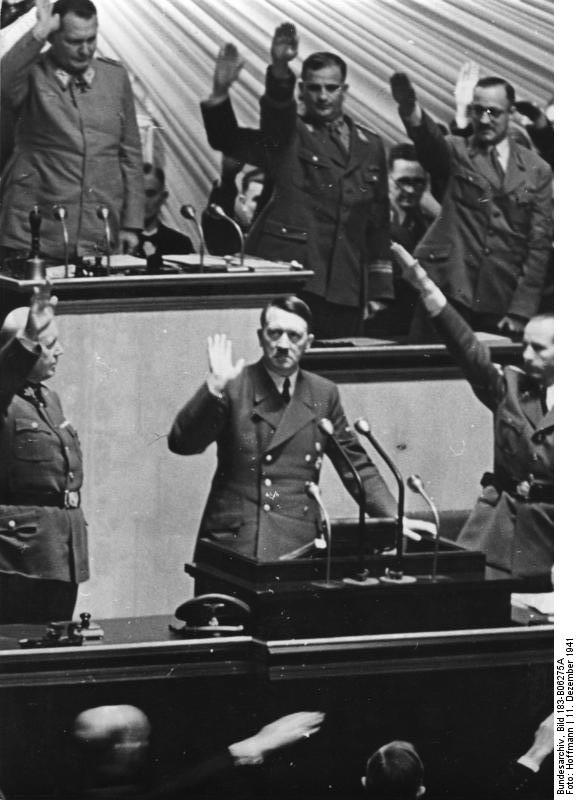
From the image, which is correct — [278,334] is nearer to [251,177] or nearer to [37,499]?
[251,177]

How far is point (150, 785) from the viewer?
5047 mm

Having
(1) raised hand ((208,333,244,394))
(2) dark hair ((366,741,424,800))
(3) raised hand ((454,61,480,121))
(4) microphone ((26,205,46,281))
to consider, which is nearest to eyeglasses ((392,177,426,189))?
(3) raised hand ((454,61,480,121))

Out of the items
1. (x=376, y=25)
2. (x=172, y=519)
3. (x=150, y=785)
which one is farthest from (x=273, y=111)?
(x=150, y=785)

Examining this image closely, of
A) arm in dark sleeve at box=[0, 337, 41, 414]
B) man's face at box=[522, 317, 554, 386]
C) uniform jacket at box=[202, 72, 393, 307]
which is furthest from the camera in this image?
man's face at box=[522, 317, 554, 386]

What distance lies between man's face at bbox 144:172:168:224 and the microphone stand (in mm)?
989

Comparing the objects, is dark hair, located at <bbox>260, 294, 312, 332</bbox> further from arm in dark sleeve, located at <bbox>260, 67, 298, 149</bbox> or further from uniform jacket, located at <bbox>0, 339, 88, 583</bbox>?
uniform jacket, located at <bbox>0, 339, 88, 583</bbox>

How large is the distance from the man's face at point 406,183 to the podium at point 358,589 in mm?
1117

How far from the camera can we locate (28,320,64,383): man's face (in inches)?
198

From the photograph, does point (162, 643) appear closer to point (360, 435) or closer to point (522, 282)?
point (360, 435)

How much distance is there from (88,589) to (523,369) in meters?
1.70

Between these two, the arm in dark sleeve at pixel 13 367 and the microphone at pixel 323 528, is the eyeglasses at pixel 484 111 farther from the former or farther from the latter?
the arm in dark sleeve at pixel 13 367

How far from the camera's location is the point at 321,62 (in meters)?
5.19

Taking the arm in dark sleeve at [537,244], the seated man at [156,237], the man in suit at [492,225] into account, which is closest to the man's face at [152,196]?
the seated man at [156,237]

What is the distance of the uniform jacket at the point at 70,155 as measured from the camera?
506 cm
